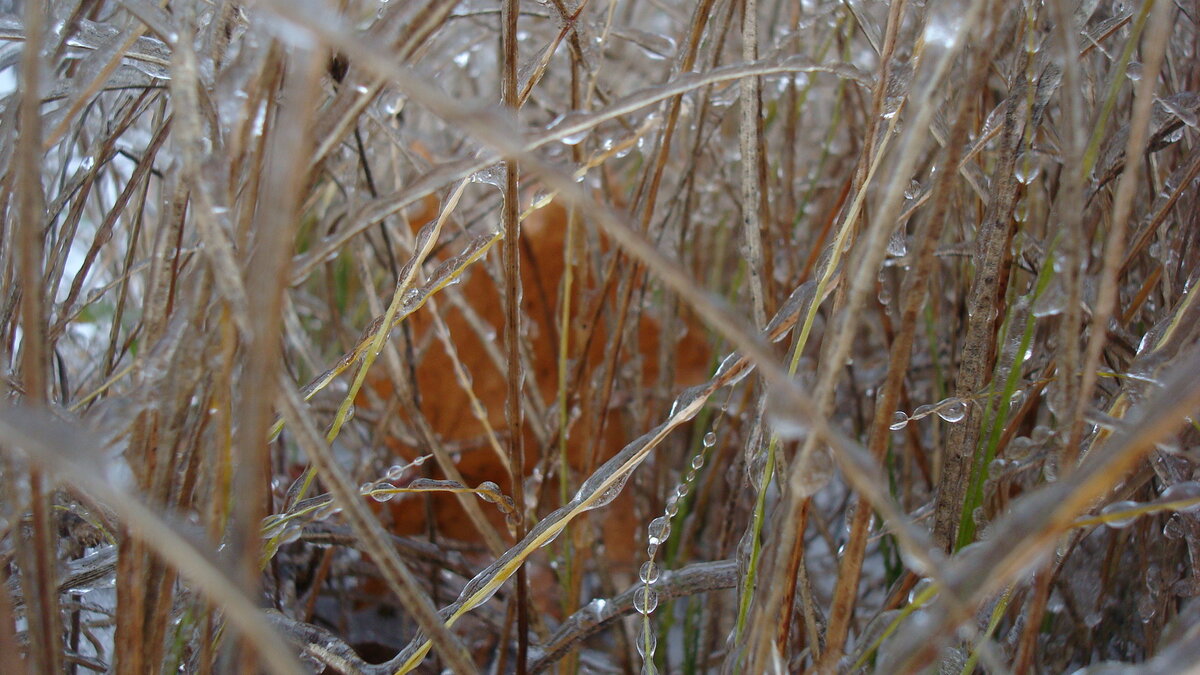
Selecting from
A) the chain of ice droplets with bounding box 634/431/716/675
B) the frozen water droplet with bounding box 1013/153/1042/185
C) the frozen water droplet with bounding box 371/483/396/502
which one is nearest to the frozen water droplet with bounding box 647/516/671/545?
the chain of ice droplets with bounding box 634/431/716/675

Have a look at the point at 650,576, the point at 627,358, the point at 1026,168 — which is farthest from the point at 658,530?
the point at 627,358

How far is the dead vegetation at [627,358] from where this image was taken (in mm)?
282

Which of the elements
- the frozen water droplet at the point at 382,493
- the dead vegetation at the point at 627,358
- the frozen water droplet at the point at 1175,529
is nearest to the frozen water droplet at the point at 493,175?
the dead vegetation at the point at 627,358

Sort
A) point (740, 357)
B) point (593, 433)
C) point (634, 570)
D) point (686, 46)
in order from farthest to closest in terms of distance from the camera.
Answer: point (634, 570), point (593, 433), point (686, 46), point (740, 357)

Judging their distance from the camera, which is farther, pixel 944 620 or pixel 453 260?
pixel 453 260

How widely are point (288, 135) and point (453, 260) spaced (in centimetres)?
28

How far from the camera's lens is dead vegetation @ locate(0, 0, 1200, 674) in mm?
282

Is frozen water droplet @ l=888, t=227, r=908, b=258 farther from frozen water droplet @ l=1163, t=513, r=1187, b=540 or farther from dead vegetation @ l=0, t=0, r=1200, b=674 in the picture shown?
frozen water droplet @ l=1163, t=513, r=1187, b=540

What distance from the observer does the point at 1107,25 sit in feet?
1.68

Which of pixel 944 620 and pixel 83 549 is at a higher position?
pixel 83 549

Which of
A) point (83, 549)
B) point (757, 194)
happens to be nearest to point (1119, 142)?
point (757, 194)

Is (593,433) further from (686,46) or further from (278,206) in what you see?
(278,206)

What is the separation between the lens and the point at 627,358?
1.00 m

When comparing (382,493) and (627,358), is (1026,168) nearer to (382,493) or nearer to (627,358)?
(382,493)
